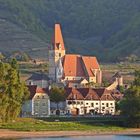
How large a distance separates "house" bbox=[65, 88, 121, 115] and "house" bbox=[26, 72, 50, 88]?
39168 millimetres

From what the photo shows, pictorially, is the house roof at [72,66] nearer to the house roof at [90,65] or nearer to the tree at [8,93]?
the house roof at [90,65]

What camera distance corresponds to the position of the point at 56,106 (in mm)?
139125

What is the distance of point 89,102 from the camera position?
461 ft

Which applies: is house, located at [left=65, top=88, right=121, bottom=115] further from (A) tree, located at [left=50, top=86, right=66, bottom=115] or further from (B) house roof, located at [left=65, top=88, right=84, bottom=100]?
(A) tree, located at [left=50, top=86, right=66, bottom=115]

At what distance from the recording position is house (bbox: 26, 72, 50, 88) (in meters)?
182

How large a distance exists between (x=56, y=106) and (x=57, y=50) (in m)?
55.2

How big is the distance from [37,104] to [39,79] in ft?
167

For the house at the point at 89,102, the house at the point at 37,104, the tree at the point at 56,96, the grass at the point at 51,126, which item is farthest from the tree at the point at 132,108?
the tree at the point at 56,96

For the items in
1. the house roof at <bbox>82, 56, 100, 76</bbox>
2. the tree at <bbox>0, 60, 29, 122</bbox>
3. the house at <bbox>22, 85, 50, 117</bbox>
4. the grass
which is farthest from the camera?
the house roof at <bbox>82, 56, 100, 76</bbox>

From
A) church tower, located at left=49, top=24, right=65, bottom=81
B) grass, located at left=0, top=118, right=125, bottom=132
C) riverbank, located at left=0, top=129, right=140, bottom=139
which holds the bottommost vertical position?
riverbank, located at left=0, top=129, right=140, bottom=139

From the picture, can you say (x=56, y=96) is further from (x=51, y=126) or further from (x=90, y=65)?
(x=90, y=65)

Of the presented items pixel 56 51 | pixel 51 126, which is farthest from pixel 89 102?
pixel 56 51

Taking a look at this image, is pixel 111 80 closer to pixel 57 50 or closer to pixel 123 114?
pixel 57 50

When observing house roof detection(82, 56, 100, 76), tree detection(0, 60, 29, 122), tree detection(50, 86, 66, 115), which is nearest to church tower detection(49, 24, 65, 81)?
house roof detection(82, 56, 100, 76)
